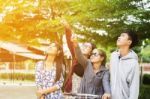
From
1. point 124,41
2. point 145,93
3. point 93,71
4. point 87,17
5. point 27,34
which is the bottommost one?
point 145,93

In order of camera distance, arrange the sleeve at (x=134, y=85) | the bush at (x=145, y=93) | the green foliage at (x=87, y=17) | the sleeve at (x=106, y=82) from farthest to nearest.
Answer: the green foliage at (x=87, y=17) → the bush at (x=145, y=93) → the sleeve at (x=106, y=82) → the sleeve at (x=134, y=85)

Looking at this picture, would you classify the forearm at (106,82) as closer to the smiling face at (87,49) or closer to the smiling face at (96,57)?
the smiling face at (96,57)

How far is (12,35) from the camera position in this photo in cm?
2758

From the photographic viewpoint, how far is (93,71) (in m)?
4.82

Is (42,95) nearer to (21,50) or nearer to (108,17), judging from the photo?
(108,17)

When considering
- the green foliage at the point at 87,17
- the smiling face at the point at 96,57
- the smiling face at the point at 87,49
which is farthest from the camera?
the green foliage at the point at 87,17

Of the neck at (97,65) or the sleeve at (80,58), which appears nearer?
the sleeve at (80,58)

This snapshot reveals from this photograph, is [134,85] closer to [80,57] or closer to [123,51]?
Answer: [123,51]

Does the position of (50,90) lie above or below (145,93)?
above

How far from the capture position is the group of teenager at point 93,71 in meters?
4.64

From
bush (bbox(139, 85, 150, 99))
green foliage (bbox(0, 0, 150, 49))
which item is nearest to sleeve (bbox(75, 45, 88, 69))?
bush (bbox(139, 85, 150, 99))

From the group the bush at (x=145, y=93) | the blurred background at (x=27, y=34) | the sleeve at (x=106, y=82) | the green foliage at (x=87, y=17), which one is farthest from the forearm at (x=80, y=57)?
the blurred background at (x=27, y=34)

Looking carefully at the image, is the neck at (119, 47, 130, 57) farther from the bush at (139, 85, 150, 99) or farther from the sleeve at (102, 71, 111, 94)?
the bush at (139, 85, 150, 99)

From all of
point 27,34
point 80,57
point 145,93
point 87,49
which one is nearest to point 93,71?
point 80,57
